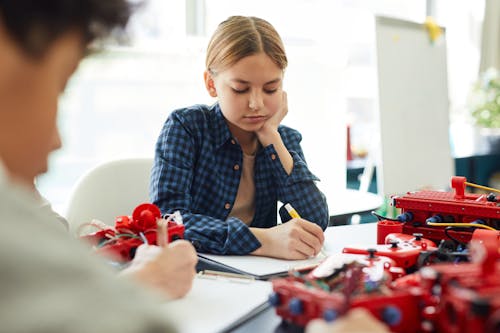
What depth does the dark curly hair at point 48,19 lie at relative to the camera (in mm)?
402

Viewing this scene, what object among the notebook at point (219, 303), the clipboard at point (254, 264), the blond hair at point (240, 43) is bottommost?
the notebook at point (219, 303)

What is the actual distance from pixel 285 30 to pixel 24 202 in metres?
2.44

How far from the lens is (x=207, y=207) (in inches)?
58.4

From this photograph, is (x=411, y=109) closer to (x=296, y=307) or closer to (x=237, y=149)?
(x=237, y=149)

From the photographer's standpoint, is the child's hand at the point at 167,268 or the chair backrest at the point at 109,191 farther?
the chair backrest at the point at 109,191

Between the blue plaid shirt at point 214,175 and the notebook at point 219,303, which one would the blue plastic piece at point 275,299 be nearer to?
the notebook at point 219,303

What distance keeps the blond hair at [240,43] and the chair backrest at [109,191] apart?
344mm

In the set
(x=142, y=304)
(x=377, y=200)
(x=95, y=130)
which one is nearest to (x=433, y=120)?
(x=377, y=200)

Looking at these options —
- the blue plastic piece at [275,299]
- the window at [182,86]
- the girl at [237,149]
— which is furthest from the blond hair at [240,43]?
the blue plastic piece at [275,299]

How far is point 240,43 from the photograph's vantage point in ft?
4.55

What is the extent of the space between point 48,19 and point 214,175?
1.06 m

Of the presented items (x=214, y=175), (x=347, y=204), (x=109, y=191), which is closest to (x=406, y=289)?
(x=214, y=175)

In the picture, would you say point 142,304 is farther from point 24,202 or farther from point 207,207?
point 207,207

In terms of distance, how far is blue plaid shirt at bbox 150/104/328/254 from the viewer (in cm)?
134
